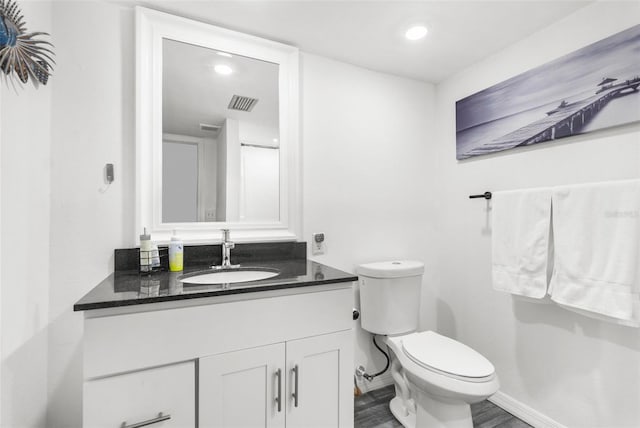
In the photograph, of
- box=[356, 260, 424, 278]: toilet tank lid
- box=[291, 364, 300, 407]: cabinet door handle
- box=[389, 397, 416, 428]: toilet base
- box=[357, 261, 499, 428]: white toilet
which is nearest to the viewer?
box=[291, 364, 300, 407]: cabinet door handle

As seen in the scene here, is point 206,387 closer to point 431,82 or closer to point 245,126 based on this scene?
point 245,126

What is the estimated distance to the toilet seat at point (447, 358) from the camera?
129 cm

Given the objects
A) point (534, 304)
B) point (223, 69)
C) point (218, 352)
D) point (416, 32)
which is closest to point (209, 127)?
point (223, 69)

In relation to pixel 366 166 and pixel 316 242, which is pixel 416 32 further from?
pixel 316 242

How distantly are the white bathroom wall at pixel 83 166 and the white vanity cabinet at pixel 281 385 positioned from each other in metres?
0.79

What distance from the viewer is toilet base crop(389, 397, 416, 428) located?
1601 millimetres

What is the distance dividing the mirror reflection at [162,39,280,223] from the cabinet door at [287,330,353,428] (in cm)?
78

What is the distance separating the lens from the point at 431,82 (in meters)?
2.23

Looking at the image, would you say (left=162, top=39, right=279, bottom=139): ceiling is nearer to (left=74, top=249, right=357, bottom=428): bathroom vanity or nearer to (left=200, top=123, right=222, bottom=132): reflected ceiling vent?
(left=200, top=123, right=222, bottom=132): reflected ceiling vent

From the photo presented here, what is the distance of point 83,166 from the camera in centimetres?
136

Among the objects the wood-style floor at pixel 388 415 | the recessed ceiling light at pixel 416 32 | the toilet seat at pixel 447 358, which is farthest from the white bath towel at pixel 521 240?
the recessed ceiling light at pixel 416 32

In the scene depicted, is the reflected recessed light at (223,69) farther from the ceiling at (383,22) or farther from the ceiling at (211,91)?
the ceiling at (383,22)

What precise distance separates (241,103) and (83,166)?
2.67 ft

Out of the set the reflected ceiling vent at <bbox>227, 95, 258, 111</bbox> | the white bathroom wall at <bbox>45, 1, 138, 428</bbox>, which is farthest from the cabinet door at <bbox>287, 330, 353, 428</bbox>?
the reflected ceiling vent at <bbox>227, 95, 258, 111</bbox>
